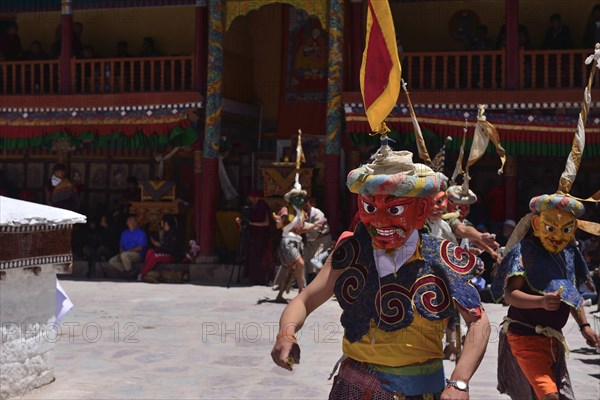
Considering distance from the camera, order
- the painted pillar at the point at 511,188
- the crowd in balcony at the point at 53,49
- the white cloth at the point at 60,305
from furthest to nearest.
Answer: the crowd in balcony at the point at 53,49 < the painted pillar at the point at 511,188 < the white cloth at the point at 60,305

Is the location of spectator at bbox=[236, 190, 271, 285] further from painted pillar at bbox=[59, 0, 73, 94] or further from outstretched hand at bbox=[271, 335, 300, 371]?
outstretched hand at bbox=[271, 335, 300, 371]

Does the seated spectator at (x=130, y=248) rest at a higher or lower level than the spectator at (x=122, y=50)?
A: lower

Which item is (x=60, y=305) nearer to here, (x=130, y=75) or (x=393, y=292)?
(x=393, y=292)

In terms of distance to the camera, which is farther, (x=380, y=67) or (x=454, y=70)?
(x=454, y=70)

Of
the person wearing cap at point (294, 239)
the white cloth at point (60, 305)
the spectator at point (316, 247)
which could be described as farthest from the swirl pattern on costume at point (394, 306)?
the spectator at point (316, 247)

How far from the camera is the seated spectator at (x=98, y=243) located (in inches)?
633

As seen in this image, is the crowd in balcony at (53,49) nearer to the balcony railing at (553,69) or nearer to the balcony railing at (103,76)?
the balcony railing at (103,76)

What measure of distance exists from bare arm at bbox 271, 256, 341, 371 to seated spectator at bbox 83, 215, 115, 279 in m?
12.4

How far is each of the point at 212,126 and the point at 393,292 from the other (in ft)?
38.6

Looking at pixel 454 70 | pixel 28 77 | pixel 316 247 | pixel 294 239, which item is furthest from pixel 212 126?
pixel 28 77

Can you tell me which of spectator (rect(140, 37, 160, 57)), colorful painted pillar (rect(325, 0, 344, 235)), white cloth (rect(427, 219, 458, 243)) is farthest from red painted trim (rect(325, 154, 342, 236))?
white cloth (rect(427, 219, 458, 243))

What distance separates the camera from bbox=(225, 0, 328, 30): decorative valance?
604 inches

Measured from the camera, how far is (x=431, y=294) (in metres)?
4.09

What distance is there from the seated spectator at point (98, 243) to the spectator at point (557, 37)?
8682 millimetres
